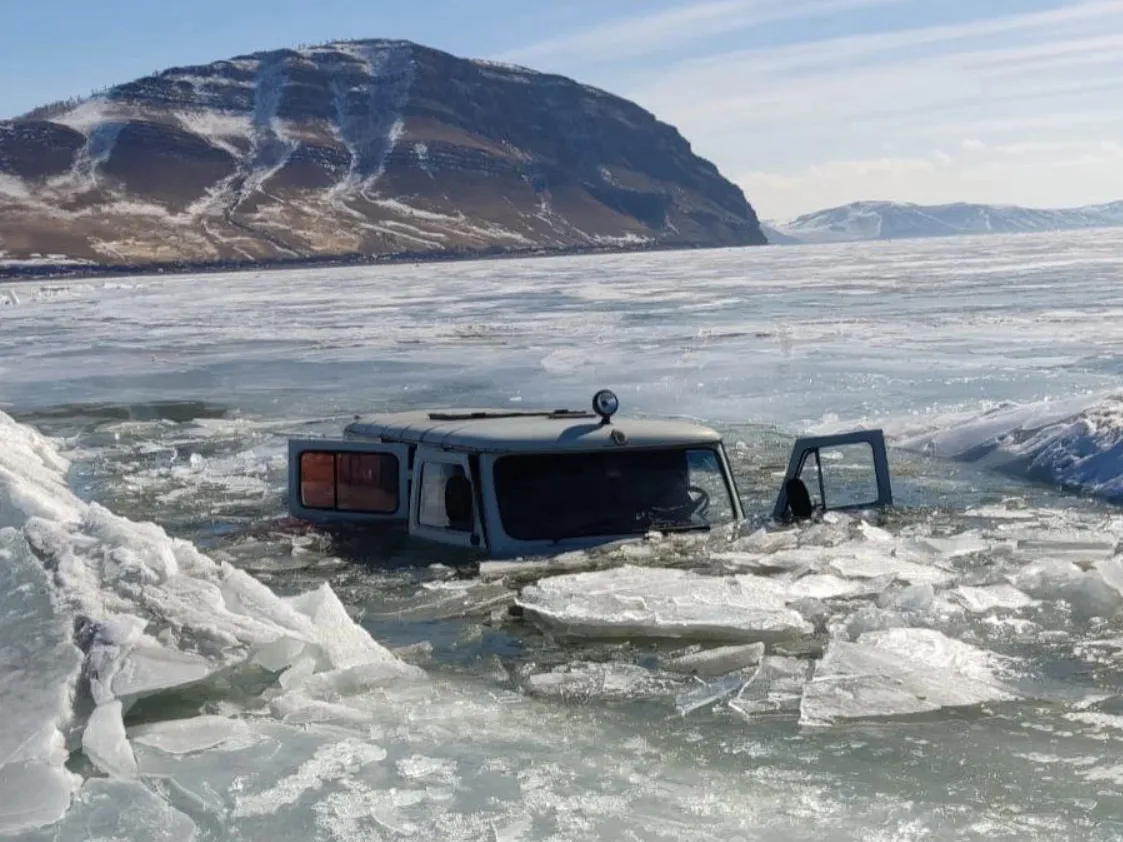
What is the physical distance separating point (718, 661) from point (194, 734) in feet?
10.1

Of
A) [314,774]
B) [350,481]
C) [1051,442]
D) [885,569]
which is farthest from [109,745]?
[1051,442]

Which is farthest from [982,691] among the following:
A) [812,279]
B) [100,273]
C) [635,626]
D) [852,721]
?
[100,273]

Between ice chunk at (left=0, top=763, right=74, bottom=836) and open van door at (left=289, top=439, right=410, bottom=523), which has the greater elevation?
open van door at (left=289, top=439, right=410, bottom=523)

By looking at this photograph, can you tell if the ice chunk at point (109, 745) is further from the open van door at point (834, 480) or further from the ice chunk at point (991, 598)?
the open van door at point (834, 480)

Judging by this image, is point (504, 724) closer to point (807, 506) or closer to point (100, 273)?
point (807, 506)

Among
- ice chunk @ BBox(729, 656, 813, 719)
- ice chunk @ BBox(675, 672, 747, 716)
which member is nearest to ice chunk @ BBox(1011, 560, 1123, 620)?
ice chunk @ BBox(729, 656, 813, 719)

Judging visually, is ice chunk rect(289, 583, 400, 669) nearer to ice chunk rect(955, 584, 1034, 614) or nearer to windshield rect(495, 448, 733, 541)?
windshield rect(495, 448, 733, 541)

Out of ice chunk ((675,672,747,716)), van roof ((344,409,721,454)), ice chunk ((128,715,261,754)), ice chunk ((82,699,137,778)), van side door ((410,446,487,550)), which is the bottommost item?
ice chunk ((675,672,747,716))

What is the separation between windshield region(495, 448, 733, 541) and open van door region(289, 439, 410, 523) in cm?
153

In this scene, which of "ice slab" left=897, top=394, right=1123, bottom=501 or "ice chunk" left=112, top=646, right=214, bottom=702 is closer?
"ice chunk" left=112, top=646, right=214, bottom=702

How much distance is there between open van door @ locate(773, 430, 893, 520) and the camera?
40.5 ft

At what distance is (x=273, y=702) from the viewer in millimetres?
7414

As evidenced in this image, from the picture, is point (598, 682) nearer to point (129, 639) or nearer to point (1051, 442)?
point (129, 639)

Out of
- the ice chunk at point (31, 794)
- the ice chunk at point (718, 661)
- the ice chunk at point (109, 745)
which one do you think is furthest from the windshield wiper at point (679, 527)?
the ice chunk at point (31, 794)
